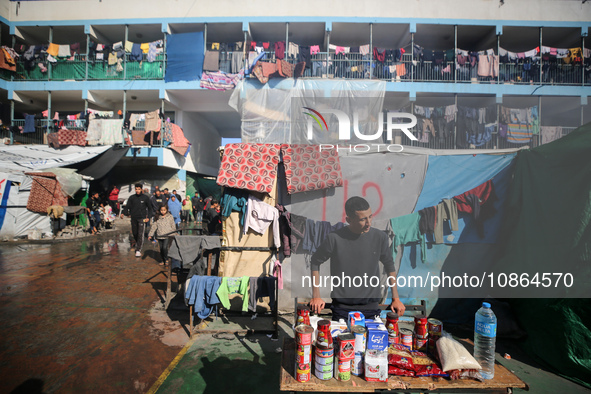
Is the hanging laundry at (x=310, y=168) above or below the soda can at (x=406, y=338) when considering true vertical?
above

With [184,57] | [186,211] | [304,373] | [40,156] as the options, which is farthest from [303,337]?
[184,57]

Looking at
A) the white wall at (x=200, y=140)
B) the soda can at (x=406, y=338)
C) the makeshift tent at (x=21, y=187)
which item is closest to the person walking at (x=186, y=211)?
the white wall at (x=200, y=140)

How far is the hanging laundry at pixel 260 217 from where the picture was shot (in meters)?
4.86

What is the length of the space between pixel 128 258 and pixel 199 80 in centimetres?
1029

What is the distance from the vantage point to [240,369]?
10.9ft

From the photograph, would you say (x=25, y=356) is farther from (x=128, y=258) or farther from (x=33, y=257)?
(x=33, y=257)

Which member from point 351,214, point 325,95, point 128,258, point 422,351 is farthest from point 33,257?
point 325,95

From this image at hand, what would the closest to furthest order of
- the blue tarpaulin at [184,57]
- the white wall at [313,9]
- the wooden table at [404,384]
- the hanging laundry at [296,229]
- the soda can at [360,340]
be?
the wooden table at [404,384] → the soda can at [360,340] → the hanging laundry at [296,229] → the white wall at [313,9] → the blue tarpaulin at [184,57]

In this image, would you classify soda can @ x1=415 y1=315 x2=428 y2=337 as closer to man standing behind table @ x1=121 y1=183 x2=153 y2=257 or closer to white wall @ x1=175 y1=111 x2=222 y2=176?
man standing behind table @ x1=121 y1=183 x2=153 y2=257

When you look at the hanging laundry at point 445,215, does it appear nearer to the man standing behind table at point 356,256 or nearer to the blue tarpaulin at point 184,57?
the man standing behind table at point 356,256

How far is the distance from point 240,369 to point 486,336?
257 centimetres

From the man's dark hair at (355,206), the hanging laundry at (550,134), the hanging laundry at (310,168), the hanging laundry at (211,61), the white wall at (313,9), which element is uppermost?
the white wall at (313,9)

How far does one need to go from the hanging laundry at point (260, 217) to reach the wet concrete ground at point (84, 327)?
1.86 m

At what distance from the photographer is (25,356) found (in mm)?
3379
